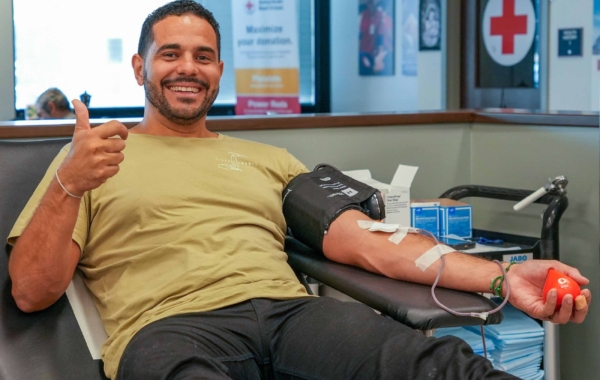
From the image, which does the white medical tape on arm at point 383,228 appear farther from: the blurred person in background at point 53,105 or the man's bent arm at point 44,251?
the blurred person in background at point 53,105

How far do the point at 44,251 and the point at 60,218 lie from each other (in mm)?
75

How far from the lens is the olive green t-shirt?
1.60 meters

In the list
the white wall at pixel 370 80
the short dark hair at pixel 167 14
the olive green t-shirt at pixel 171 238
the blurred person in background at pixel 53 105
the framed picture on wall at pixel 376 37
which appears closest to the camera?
the olive green t-shirt at pixel 171 238

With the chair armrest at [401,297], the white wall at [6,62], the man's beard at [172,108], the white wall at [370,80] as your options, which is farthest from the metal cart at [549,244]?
the white wall at [6,62]

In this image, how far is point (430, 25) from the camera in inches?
209

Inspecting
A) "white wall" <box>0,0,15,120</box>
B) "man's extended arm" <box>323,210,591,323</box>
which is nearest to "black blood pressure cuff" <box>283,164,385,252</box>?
"man's extended arm" <box>323,210,591,323</box>

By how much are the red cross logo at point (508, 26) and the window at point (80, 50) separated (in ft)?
9.36

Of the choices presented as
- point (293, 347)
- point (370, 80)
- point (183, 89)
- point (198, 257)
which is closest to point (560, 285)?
point (293, 347)

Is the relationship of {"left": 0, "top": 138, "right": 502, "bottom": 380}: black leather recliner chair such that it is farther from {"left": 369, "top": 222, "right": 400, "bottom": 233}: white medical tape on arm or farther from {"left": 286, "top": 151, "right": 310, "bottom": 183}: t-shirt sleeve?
{"left": 286, "top": 151, "right": 310, "bottom": 183}: t-shirt sleeve

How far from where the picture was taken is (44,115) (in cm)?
497

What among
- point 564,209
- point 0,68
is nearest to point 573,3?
point 564,209

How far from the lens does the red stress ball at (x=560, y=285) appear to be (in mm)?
1435

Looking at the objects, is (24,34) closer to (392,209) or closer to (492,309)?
(392,209)

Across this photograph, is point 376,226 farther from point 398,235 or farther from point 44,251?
point 44,251
